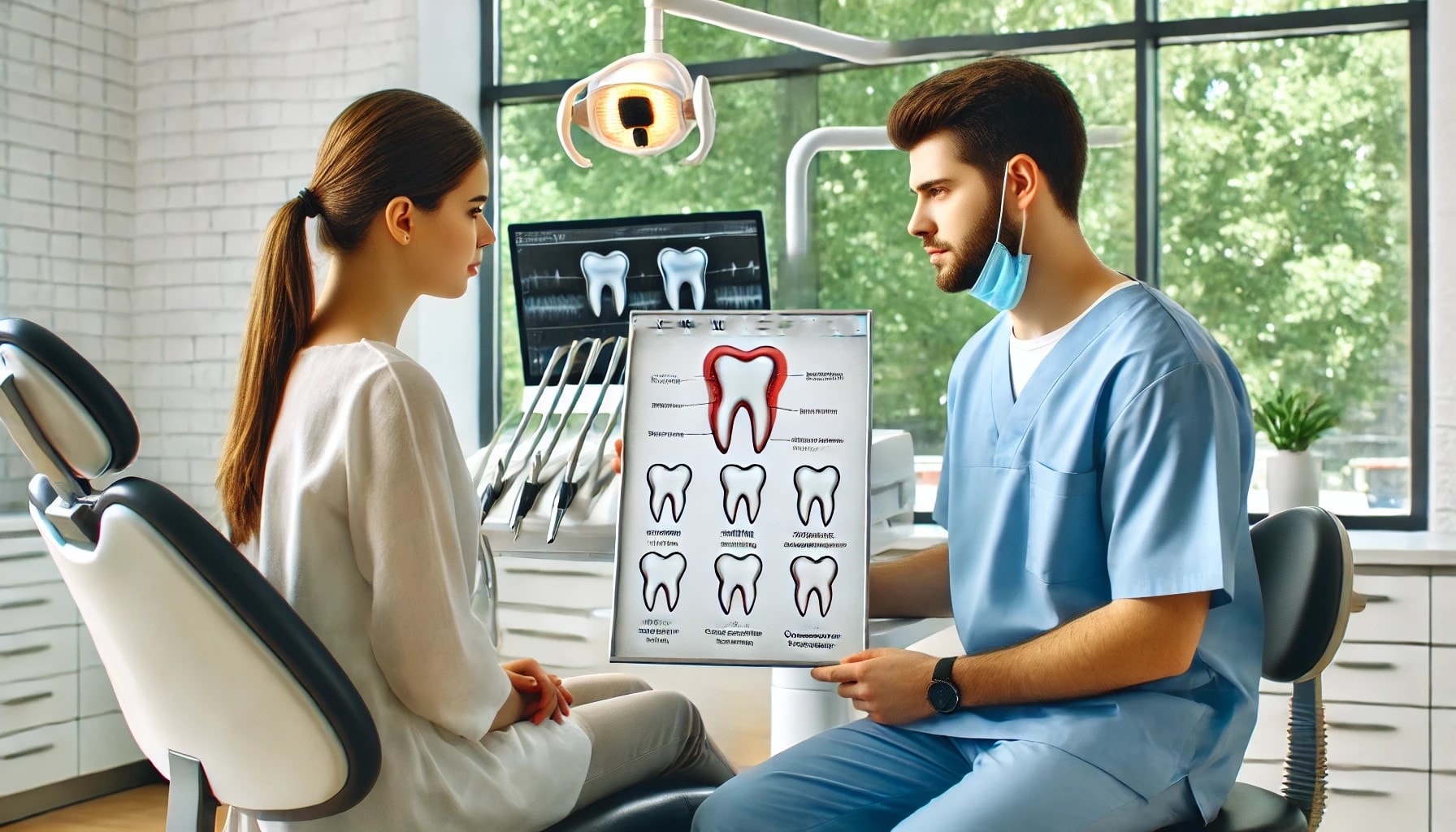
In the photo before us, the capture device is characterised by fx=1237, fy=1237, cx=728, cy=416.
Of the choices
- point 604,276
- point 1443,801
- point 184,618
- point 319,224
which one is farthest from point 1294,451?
point 184,618

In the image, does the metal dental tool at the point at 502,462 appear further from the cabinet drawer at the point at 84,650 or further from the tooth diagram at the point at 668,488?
the cabinet drawer at the point at 84,650

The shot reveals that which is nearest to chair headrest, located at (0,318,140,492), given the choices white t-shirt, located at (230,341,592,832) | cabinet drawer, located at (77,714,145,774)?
white t-shirt, located at (230,341,592,832)

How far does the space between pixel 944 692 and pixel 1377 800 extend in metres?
1.66

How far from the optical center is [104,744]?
11.0 feet

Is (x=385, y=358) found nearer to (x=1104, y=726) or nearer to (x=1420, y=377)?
(x=1104, y=726)

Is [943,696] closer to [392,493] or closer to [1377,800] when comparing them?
[392,493]

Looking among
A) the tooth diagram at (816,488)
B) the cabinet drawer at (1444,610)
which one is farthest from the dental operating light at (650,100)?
the cabinet drawer at (1444,610)

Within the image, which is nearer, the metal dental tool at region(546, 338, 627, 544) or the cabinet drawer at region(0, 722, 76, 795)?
the metal dental tool at region(546, 338, 627, 544)

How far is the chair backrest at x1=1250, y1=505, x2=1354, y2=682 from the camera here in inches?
56.3

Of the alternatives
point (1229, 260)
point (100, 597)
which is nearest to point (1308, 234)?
point (1229, 260)

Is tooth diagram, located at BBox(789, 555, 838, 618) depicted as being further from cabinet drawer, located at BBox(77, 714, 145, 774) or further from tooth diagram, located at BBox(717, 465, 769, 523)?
cabinet drawer, located at BBox(77, 714, 145, 774)

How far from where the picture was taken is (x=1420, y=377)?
314 cm

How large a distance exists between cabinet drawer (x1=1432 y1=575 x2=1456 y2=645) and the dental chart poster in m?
1.65

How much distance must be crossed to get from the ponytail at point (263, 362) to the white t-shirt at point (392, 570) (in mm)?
26
